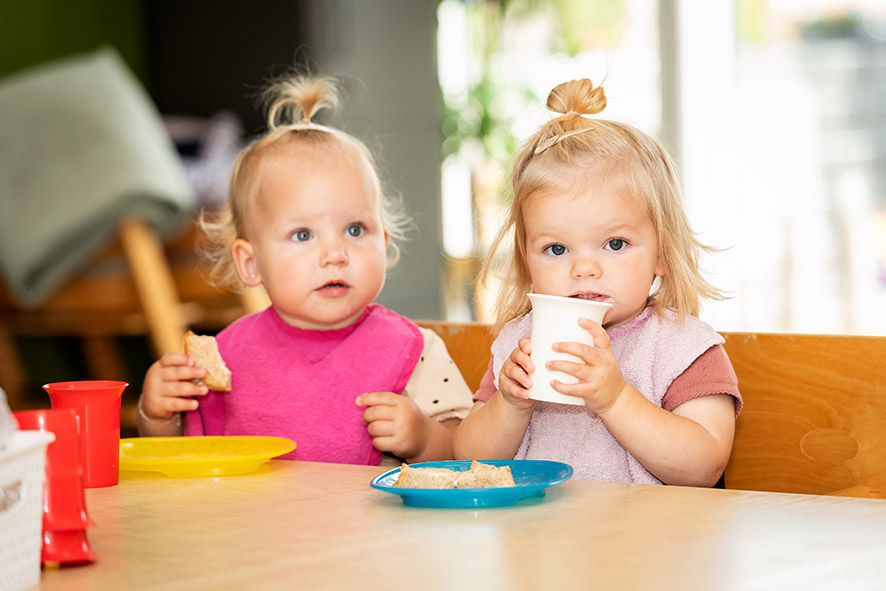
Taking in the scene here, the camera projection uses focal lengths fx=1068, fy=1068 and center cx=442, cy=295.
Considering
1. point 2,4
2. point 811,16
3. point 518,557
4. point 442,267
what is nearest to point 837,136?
point 811,16

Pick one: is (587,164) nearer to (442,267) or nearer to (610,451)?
(610,451)

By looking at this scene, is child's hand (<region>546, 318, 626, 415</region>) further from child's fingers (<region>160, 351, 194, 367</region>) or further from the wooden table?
child's fingers (<region>160, 351, 194, 367</region>)

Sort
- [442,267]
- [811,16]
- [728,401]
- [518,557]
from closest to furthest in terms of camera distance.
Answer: [518,557], [728,401], [811,16], [442,267]

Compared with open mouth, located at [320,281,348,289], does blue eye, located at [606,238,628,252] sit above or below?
above

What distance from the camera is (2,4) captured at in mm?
3820

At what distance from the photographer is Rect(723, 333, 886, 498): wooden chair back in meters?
1.20

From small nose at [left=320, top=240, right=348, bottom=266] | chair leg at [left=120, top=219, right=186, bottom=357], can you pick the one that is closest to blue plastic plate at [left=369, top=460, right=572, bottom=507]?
small nose at [left=320, top=240, right=348, bottom=266]

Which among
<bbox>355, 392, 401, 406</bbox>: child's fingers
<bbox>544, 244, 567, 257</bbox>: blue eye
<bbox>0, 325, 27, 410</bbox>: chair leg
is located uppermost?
<bbox>544, 244, 567, 257</bbox>: blue eye

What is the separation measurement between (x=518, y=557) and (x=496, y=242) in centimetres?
69

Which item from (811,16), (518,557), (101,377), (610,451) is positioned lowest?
(101,377)

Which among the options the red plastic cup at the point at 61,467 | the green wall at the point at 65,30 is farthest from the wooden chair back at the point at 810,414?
the green wall at the point at 65,30

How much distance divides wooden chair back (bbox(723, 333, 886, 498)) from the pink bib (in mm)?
444

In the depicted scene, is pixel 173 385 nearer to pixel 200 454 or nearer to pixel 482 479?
pixel 200 454

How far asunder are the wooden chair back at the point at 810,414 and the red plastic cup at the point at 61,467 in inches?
32.1
